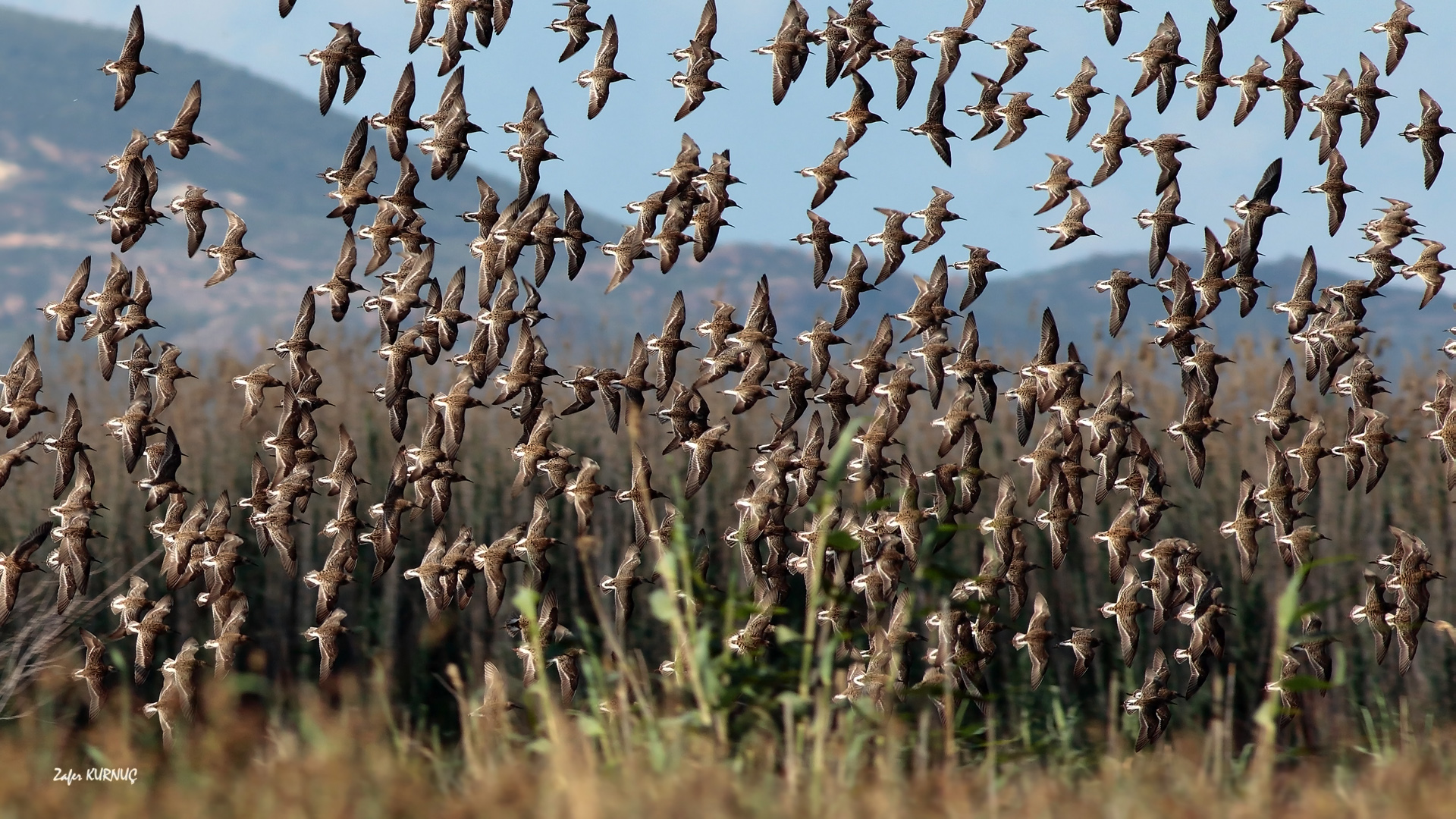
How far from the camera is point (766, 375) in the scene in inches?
261

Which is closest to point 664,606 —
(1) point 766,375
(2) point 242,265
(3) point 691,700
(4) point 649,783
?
(4) point 649,783

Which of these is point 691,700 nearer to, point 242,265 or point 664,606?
point 664,606

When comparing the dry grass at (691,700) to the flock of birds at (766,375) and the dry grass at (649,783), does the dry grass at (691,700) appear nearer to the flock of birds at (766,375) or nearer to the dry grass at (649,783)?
the dry grass at (649,783)

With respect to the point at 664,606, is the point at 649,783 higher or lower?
lower

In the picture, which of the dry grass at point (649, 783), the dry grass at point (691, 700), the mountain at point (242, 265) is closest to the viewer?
the dry grass at point (649, 783)

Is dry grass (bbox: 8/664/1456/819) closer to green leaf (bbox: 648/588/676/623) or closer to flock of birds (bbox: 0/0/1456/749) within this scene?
green leaf (bbox: 648/588/676/623)

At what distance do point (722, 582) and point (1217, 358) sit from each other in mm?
3927

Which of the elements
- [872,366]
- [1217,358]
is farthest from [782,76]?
[1217,358]

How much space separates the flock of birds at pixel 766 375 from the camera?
6496mm

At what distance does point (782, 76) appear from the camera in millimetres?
6629

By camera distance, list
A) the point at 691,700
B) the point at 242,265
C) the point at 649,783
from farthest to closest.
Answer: the point at 242,265 → the point at 691,700 → the point at 649,783

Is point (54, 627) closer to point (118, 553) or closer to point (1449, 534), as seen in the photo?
point (118, 553)

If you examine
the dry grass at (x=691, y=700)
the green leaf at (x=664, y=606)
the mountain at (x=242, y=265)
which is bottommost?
the dry grass at (x=691, y=700)

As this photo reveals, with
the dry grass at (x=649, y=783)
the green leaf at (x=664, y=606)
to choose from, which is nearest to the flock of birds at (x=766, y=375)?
the dry grass at (x=649, y=783)
